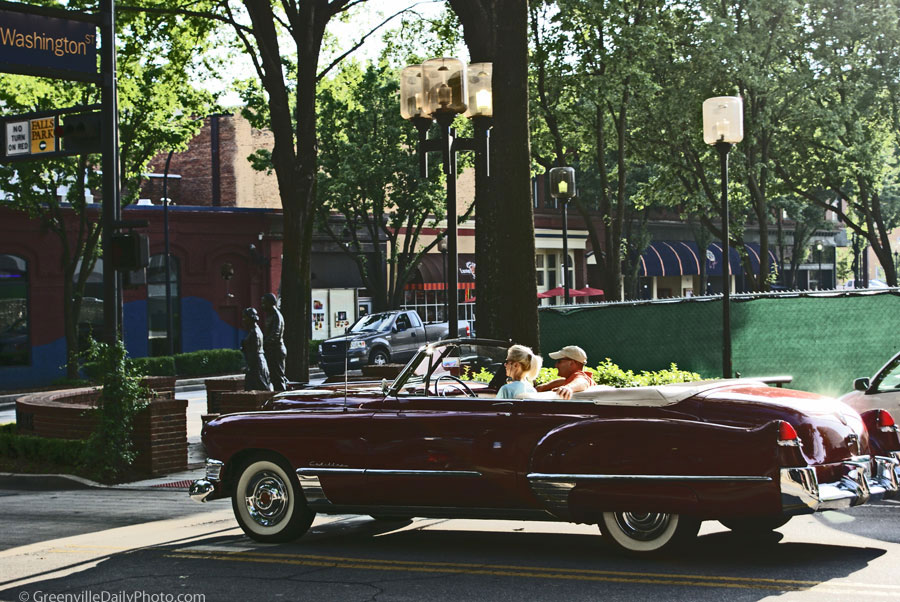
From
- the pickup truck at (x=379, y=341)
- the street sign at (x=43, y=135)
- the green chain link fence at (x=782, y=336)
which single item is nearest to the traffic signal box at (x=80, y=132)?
the street sign at (x=43, y=135)

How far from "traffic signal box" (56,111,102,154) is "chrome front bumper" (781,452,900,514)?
32.4ft

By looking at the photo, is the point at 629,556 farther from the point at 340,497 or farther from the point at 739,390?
the point at 340,497

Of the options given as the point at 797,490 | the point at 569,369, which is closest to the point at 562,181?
the point at 569,369

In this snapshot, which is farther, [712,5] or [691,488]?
[712,5]

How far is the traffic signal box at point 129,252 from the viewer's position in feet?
43.5

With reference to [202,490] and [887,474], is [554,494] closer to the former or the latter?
[887,474]

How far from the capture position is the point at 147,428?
45.8 ft

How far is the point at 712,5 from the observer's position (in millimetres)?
30094

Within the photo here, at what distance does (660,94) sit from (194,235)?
18159mm

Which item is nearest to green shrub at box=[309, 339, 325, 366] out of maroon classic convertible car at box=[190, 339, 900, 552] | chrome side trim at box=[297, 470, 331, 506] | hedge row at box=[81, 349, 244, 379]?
hedge row at box=[81, 349, 244, 379]

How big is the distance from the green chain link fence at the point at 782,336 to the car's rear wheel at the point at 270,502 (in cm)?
957

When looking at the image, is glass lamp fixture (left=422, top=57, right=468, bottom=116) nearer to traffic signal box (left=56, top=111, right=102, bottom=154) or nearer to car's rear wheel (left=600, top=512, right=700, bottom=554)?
traffic signal box (left=56, top=111, right=102, bottom=154)

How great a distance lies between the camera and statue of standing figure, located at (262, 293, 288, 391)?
17938mm

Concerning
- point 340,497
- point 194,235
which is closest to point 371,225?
point 194,235
